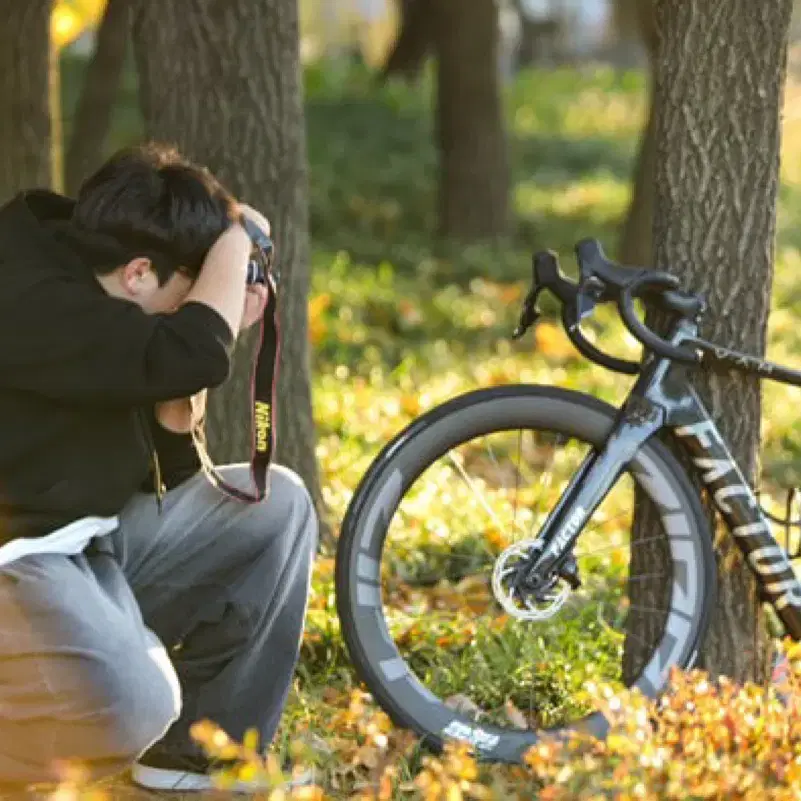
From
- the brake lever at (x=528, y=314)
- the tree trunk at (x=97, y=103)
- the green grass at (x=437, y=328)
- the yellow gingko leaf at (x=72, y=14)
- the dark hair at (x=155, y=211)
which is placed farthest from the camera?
the yellow gingko leaf at (x=72, y=14)

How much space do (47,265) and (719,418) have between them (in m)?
1.63

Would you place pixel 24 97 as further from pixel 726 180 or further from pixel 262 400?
pixel 726 180

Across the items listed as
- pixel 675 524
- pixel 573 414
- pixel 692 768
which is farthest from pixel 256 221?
pixel 692 768

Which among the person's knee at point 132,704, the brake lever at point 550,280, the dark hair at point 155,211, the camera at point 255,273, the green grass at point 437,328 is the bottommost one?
the green grass at point 437,328

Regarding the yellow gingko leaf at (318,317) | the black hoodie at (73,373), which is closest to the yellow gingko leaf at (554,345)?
the yellow gingko leaf at (318,317)

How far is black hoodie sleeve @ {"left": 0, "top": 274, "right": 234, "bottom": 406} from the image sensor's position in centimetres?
358

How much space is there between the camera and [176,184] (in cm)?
384

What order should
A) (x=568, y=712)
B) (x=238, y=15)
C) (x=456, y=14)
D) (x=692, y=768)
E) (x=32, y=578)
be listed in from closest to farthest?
(x=692, y=768)
(x=32, y=578)
(x=568, y=712)
(x=238, y=15)
(x=456, y=14)

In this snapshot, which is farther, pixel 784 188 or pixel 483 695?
pixel 784 188

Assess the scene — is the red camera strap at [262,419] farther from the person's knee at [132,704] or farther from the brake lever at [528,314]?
the brake lever at [528,314]

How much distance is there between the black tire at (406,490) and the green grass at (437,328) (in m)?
0.22

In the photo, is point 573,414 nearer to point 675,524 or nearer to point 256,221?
point 675,524

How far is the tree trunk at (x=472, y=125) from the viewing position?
13.4m

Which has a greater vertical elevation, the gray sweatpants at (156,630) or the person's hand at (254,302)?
the person's hand at (254,302)
